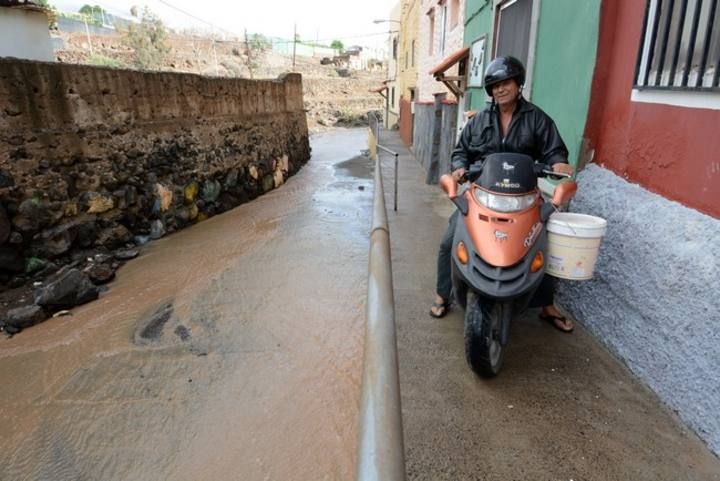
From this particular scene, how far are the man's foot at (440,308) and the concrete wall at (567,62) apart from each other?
1.58m

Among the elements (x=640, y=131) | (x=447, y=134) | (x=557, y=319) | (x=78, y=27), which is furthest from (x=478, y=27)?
(x=78, y=27)

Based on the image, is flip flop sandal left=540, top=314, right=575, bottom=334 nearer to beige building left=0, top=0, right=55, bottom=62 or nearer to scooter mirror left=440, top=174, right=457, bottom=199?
scooter mirror left=440, top=174, right=457, bottom=199

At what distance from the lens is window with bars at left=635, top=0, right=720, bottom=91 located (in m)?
2.39

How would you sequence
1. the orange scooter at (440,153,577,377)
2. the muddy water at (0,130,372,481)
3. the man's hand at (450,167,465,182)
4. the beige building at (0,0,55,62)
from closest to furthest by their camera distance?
the orange scooter at (440,153,577,377) → the man's hand at (450,167,465,182) → the muddy water at (0,130,372,481) → the beige building at (0,0,55,62)

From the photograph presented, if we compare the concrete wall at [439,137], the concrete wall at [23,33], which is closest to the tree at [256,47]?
the concrete wall at [23,33]

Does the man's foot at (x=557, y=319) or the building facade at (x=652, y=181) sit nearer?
the building facade at (x=652, y=181)

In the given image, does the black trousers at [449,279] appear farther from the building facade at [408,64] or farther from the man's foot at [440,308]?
the building facade at [408,64]

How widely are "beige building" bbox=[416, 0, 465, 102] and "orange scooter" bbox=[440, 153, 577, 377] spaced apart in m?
8.11

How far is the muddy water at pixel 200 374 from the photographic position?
3215 mm

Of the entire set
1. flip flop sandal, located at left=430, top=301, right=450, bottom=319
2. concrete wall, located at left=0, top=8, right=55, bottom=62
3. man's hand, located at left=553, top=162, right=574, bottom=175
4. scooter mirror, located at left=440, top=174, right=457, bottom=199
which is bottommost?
flip flop sandal, located at left=430, top=301, right=450, bottom=319

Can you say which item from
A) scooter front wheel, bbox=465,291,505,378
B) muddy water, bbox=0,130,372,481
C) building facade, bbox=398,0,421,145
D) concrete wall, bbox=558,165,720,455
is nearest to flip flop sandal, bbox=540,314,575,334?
concrete wall, bbox=558,165,720,455

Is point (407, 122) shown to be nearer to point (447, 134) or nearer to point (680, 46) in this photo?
point (447, 134)

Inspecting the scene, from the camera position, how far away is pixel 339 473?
2.88m

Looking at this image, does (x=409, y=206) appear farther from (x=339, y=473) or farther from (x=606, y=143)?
(x=339, y=473)
